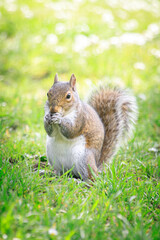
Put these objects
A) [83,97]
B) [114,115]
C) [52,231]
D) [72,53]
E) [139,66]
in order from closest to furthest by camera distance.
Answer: [52,231] → [114,115] → [83,97] → [139,66] → [72,53]

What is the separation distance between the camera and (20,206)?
1308 millimetres

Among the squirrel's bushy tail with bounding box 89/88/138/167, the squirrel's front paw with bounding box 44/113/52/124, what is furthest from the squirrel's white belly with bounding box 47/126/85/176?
the squirrel's bushy tail with bounding box 89/88/138/167

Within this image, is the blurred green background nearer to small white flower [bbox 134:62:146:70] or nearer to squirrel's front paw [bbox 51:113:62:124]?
small white flower [bbox 134:62:146:70]

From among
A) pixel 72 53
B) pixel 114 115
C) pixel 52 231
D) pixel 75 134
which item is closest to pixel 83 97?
pixel 114 115

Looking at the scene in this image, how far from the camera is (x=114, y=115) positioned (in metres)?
2.20

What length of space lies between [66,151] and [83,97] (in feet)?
4.42

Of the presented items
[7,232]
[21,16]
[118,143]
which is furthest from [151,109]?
[21,16]

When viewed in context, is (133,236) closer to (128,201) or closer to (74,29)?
(128,201)

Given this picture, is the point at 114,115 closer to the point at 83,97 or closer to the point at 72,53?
the point at 83,97

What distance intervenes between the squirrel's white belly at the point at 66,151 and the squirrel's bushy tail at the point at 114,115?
12.0 inches

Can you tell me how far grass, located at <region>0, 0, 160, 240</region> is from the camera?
1310 mm

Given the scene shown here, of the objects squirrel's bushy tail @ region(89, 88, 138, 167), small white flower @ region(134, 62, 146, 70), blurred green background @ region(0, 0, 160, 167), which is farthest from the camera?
small white flower @ region(134, 62, 146, 70)

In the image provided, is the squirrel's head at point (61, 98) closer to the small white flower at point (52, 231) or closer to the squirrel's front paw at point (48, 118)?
the squirrel's front paw at point (48, 118)

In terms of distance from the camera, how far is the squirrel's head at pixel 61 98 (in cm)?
174
